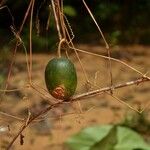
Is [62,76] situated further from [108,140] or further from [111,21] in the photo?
[111,21]

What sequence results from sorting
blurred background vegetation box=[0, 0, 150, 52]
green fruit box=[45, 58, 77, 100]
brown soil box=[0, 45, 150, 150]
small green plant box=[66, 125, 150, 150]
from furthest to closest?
blurred background vegetation box=[0, 0, 150, 52], brown soil box=[0, 45, 150, 150], small green plant box=[66, 125, 150, 150], green fruit box=[45, 58, 77, 100]

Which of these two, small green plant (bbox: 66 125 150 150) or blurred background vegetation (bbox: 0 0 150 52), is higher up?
small green plant (bbox: 66 125 150 150)

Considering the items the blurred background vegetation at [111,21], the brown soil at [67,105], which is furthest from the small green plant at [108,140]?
the blurred background vegetation at [111,21]

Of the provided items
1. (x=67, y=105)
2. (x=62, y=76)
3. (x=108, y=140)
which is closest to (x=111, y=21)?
(x=67, y=105)

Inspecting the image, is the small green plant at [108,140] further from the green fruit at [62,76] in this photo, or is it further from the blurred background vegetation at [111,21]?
the blurred background vegetation at [111,21]

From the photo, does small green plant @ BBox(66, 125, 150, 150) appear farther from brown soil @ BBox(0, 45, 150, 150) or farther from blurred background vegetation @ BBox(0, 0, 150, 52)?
blurred background vegetation @ BBox(0, 0, 150, 52)

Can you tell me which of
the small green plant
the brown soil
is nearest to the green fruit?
the small green plant

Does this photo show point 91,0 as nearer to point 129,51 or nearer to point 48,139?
point 129,51
